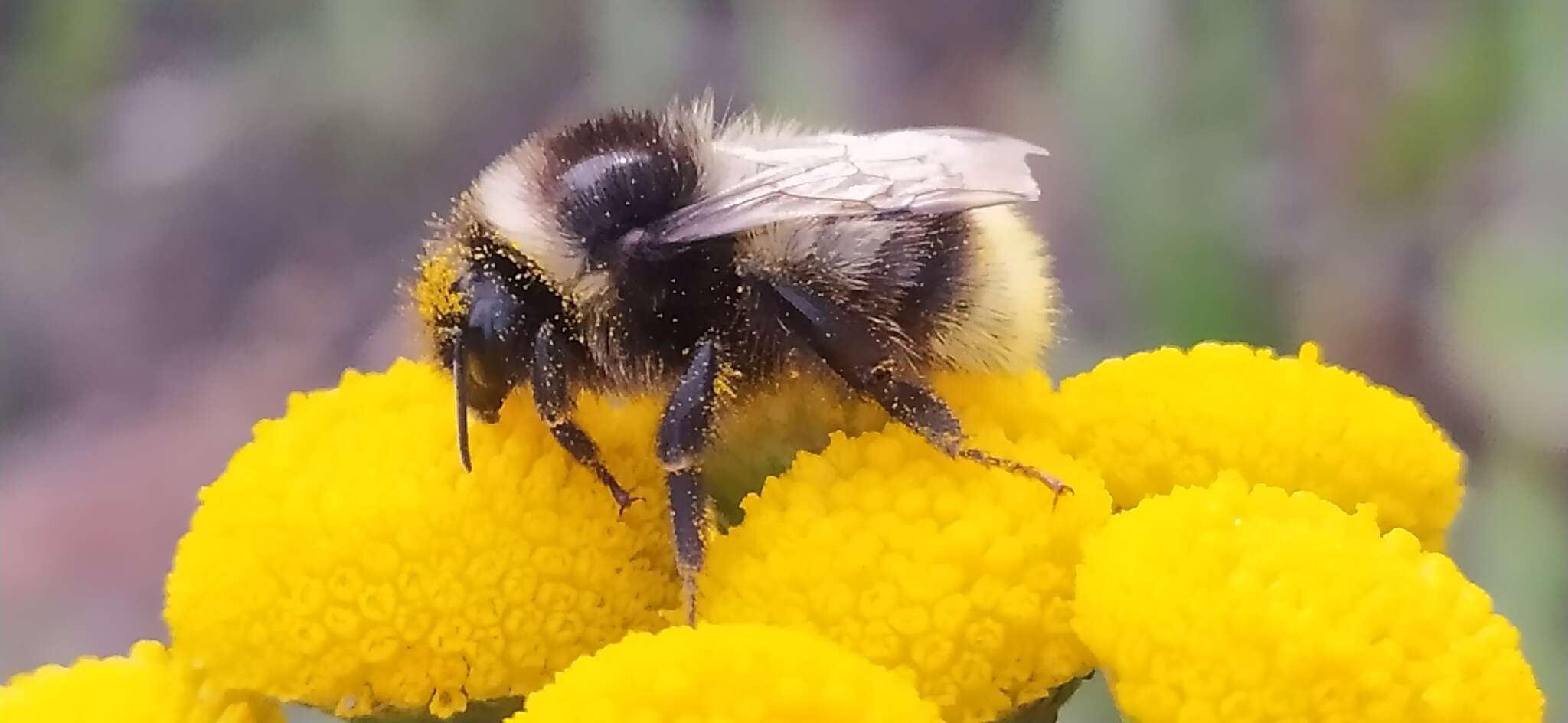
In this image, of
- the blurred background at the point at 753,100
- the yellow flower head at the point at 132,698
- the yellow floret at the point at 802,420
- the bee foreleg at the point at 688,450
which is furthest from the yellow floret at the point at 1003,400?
the blurred background at the point at 753,100

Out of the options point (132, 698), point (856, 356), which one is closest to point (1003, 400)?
point (856, 356)

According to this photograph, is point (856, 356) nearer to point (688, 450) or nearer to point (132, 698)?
point (688, 450)

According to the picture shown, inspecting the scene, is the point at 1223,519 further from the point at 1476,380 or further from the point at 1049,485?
the point at 1476,380

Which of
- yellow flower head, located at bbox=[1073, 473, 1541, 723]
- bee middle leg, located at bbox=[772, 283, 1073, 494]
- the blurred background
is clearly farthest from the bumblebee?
the blurred background

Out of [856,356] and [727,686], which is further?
[856,356]

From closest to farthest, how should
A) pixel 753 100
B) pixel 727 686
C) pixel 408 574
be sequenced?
pixel 727 686 < pixel 408 574 < pixel 753 100

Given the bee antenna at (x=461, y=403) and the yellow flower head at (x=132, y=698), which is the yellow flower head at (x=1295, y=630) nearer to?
the bee antenna at (x=461, y=403)
